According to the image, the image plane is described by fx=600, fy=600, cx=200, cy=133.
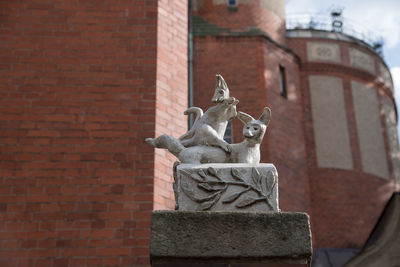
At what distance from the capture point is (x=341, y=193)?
1797cm

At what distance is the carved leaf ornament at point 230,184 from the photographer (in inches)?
176

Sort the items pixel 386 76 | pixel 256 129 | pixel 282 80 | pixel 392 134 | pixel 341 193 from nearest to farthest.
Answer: pixel 256 129, pixel 282 80, pixel 341 193, pixel 392 134, pixel 386 76

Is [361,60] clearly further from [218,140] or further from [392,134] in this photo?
[218,140]

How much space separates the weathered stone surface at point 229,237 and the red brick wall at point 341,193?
42.9ft

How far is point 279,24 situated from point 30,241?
43.5 ft

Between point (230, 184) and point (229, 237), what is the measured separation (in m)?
0.43

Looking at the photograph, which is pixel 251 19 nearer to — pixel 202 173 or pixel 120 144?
pixel 120 144

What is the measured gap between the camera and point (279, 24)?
18.8m

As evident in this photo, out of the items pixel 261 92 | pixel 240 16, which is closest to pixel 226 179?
pixel 261 92

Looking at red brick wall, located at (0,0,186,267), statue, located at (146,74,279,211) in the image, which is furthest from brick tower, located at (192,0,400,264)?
statue, located at (146,74,279,211)

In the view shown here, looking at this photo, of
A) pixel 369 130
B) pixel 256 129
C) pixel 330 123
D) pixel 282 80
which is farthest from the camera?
pixel 369 130

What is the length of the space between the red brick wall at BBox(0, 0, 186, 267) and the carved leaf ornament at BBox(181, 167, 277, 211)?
9.54 ft

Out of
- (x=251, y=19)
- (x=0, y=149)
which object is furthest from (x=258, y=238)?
(x=251, y=19)

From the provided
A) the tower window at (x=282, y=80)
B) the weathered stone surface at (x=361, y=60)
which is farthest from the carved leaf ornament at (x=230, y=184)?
the weathered stone surface at (x=361, y=60)
